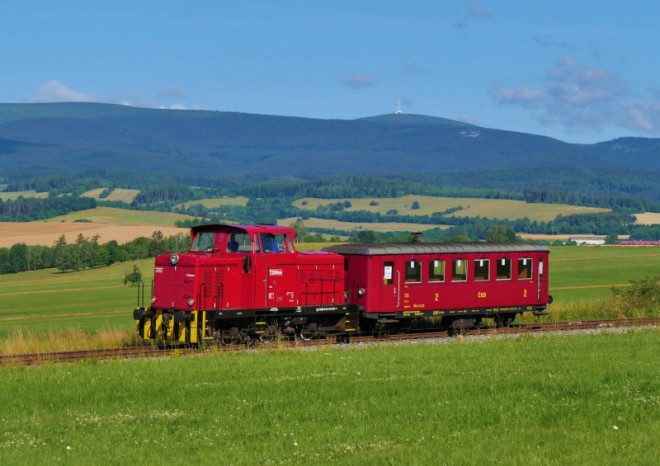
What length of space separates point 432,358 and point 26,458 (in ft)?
42.6

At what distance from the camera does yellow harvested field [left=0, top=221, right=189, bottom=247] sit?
168 meters

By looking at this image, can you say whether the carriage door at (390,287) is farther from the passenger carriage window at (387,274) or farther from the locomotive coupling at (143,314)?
the locomotive coupling at (143,314)

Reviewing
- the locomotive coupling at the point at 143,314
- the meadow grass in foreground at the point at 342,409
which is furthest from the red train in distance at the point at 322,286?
the meadow grass in foreground at the point at 342,409

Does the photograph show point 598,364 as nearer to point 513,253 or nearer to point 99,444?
point 99,444

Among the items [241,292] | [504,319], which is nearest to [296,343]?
[241,292]

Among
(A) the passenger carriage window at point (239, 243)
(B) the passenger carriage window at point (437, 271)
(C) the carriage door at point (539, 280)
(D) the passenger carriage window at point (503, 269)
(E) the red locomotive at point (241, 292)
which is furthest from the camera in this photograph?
(C) the carriage door at point (539, 280)

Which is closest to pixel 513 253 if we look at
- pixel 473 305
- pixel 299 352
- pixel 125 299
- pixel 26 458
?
pixel 473 305

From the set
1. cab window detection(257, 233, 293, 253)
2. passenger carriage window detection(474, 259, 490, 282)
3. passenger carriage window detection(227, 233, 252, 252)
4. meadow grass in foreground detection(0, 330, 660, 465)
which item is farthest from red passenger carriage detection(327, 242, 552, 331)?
meadow grass in foreground detection(0, 330, 660, 465)

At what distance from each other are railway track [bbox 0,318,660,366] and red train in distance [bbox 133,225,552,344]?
770 mm

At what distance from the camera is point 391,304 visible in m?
37.5

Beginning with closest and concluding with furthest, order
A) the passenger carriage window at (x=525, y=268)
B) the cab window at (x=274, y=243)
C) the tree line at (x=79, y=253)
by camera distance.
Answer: the cab window at (x=274, y=243) → the passenger carriage window at (x=525, y=268) → the tree line at (x=79, y=253)

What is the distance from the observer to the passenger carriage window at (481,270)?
39.7 metres

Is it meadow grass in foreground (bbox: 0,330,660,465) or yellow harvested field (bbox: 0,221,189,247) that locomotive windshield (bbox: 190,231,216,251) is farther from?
yellow harvested field (bbox: 0,221,189,247)

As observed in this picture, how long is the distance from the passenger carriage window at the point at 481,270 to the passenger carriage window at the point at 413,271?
2.44m
